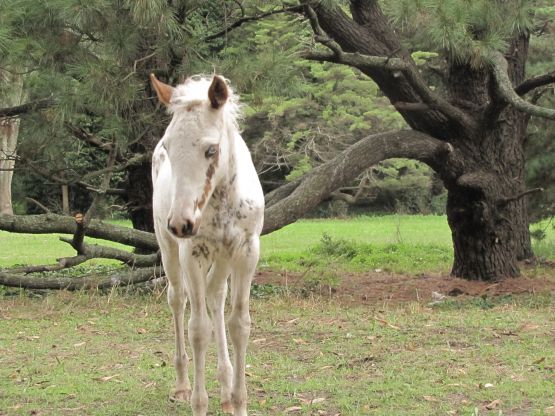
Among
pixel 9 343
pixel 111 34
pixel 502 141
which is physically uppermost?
pixel 111 34

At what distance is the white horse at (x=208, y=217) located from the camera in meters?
3.96

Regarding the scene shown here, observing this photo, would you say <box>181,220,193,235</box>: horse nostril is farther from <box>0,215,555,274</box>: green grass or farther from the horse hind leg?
<box>0,215,555,274</box>: green grass

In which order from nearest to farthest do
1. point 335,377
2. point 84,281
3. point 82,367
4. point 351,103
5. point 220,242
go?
point 220,242 → point 335,377 → point 82,367 → point 84,281 → point 351,103

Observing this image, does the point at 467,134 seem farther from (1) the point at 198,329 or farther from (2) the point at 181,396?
(1) the point at 198,329

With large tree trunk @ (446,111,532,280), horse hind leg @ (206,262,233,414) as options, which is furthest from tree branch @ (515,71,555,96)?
horse hind leg @ (206,262,233,414)

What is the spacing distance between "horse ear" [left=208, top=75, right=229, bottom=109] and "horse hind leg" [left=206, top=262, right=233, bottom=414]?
1142 mm

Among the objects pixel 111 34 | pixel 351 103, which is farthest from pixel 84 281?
pixel 351 103

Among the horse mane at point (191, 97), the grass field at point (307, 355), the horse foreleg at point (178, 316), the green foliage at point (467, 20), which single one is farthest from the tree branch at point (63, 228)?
the horse mane at point (191, 97)

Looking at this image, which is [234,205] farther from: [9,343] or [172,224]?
[9,343]

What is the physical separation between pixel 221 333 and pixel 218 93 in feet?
5.29

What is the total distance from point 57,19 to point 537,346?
17.0ft

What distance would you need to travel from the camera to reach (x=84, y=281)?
371 inches

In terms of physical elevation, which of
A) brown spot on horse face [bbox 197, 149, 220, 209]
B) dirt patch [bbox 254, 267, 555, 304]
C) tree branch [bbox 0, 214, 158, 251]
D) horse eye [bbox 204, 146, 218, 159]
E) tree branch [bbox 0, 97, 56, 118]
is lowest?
dirt patch [bbox 254, 267, 555, 304]

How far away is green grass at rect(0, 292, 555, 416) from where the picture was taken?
5.08 m
